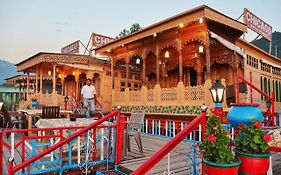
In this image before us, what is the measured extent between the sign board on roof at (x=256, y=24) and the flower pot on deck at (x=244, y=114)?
1234 centimetres

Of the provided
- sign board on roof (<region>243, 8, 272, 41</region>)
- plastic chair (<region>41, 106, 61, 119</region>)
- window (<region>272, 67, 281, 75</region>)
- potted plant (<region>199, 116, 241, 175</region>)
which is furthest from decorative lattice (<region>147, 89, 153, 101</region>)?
window (<region>272, 67, 281, 75</region>)

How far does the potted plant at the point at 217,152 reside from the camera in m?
2.48

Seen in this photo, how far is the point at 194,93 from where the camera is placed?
9578 mm

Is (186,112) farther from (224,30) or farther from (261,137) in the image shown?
(261,137)

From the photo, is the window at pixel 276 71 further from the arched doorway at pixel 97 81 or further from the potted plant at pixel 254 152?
the potted plant at pixel 254 152

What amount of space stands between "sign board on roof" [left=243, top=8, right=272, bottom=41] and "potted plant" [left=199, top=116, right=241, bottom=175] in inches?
529

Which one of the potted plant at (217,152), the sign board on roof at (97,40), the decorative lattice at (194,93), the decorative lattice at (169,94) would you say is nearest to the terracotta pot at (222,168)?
the potted plant at (217,152)

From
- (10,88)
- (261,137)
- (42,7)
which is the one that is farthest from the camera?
(10,88)

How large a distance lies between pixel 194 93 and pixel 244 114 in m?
6.21

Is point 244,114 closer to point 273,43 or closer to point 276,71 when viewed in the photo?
point 276,71

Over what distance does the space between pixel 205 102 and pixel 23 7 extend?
21618 mm

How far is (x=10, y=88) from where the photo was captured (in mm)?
28641

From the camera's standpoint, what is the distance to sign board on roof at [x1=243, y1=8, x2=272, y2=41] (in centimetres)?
1413

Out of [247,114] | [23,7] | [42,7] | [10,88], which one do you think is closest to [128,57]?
[247,114]
